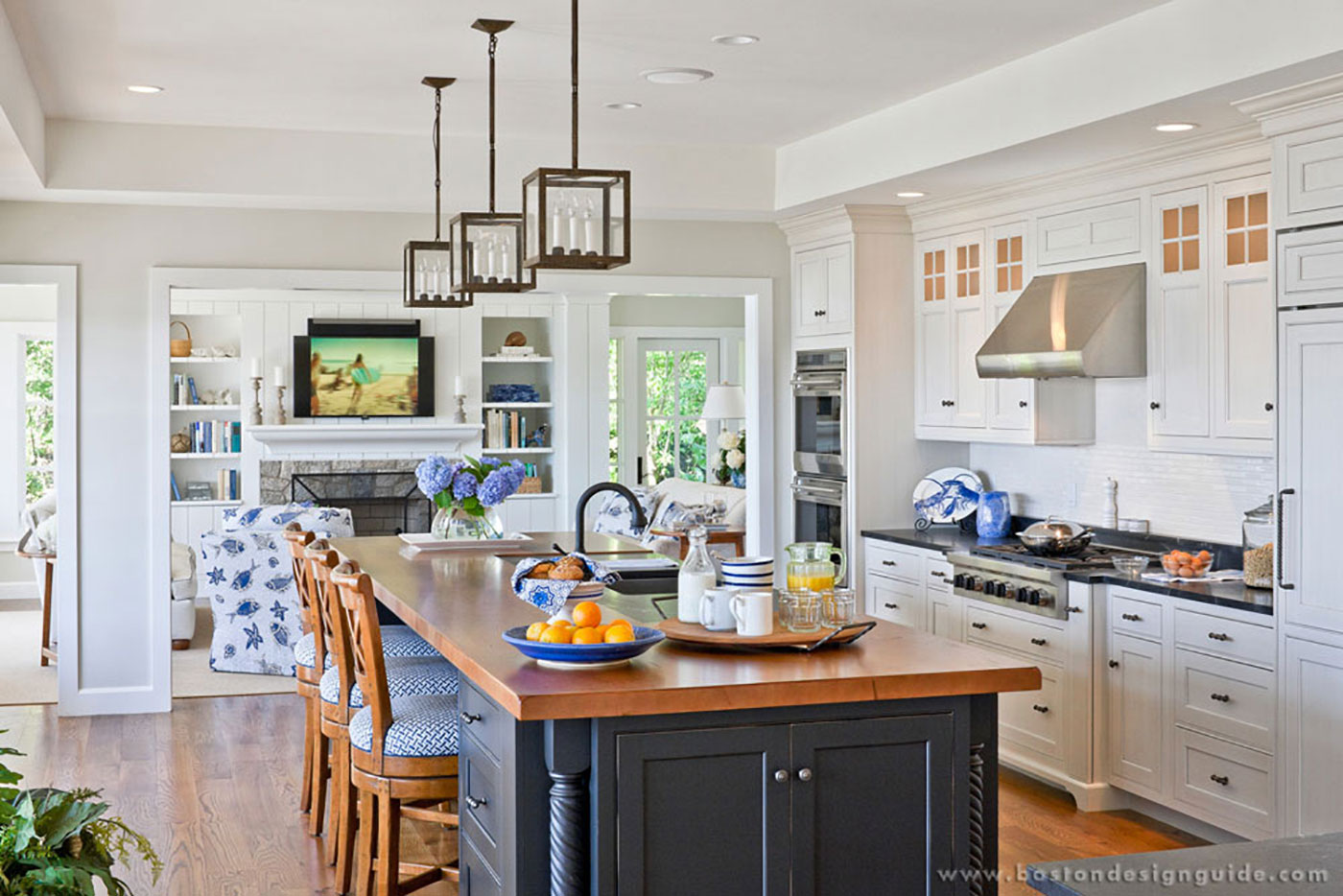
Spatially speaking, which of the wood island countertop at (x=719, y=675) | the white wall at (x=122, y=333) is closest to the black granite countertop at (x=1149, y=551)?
the wood island countertop at (x=719, y=675)

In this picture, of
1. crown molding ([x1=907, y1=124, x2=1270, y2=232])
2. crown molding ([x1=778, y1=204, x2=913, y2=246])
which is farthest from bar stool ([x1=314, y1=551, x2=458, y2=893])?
crown molding ([x1=778, y1=204, x2=913, y2=246])

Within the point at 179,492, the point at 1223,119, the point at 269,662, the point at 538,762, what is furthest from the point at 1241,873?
the point at 179,492

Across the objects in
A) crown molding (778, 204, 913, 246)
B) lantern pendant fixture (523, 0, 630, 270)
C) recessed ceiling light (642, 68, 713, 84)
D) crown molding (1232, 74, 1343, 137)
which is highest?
recessed ceiling light (642, 68, 713, 84)

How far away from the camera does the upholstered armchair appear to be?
25.8ft

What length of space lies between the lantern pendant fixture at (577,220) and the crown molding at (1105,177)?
2381 mm

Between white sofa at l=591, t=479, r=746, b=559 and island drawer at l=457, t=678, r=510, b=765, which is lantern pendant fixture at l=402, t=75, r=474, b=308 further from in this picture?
island drawer at l=457, t=678, r=510, b=765

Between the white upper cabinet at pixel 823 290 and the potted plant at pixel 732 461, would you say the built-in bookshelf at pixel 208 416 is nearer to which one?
the potted plant at pixel 732 461

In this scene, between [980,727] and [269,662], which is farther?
[269,662]

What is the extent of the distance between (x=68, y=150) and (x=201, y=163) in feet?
1.85

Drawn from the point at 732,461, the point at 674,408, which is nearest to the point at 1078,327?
the point at 732,461

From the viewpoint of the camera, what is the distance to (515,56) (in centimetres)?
504

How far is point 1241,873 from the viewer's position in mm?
1713

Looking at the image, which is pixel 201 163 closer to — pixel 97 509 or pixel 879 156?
pixel 97 509

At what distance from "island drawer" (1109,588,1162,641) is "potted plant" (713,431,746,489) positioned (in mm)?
6226
